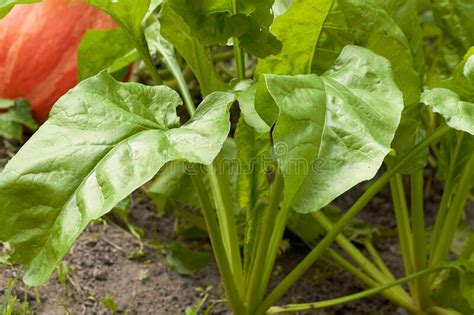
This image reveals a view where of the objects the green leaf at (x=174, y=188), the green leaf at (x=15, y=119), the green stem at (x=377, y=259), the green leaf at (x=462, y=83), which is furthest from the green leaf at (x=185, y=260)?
the green leaf at (x=462, y=83)

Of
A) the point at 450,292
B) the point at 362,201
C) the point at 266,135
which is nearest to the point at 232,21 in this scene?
the point at 266,135

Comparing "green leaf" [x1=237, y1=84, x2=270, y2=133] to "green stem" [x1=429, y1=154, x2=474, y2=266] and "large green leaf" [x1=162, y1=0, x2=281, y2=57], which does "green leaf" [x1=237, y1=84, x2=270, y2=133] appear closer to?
"large green leaf" [x1=162, y1=0, x2=281, y2=57]

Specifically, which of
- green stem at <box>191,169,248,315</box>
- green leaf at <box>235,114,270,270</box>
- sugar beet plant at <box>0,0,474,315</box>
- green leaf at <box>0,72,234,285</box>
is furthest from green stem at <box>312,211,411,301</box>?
green leaf at <box>0,72,234,285</box>

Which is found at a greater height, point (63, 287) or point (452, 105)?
point (452, 105)

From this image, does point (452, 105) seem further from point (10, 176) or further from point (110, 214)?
point (110, 214)

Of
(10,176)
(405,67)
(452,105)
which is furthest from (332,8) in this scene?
(10,176)

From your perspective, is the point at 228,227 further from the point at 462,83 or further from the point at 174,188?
the point at 462,83

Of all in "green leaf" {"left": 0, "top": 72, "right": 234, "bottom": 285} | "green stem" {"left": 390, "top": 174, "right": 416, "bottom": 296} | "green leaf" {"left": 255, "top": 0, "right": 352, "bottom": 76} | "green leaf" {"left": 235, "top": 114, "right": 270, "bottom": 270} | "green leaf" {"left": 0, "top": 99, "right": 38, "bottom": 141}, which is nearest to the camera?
"green leaf" {"left": 0, "top": 72, "right": 234, "bottom": 285}

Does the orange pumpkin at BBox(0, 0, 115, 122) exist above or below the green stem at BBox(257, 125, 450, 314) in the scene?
above
